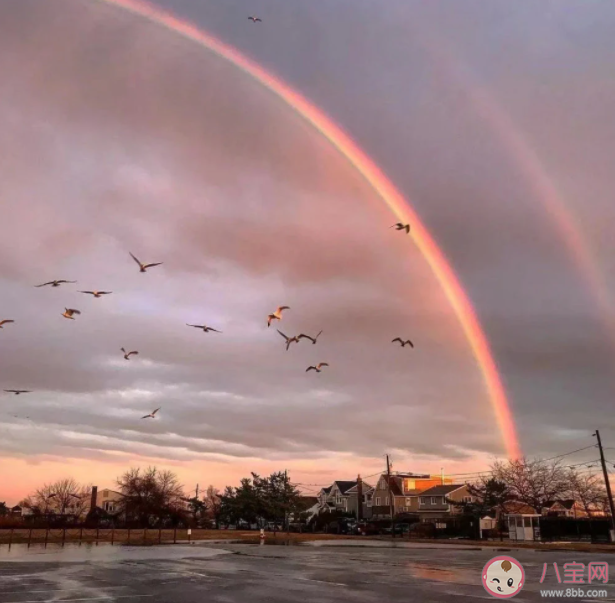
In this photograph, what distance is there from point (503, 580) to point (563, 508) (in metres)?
92.4

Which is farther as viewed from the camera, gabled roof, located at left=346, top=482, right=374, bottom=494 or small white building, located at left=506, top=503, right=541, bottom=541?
gabled roof, located at left=346, top=482, right=374, bottom=494

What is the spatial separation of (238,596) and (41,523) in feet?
276

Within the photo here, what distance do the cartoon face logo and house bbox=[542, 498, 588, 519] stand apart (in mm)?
76981

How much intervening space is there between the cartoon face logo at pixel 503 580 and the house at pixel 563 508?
77.0 meters

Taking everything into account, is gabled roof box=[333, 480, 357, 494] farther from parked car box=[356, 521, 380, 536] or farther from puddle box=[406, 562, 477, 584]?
puddle box=[406, 562, 477, 584]

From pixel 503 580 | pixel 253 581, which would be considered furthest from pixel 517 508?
pixel 253 581

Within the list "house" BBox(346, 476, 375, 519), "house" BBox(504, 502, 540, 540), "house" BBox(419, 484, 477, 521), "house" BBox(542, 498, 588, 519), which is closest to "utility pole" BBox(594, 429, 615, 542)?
"house" BBox(504, 502, 540, 540)

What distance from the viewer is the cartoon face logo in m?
17.4

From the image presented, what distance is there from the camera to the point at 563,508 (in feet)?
333

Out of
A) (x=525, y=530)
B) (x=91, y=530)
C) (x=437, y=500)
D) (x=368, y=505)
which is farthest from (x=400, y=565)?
(x=368, y=505)

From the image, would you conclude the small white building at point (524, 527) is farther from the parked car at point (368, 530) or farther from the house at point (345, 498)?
the house at point (345, 498)

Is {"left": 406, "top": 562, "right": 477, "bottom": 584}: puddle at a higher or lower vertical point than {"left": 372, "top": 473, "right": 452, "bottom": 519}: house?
lower

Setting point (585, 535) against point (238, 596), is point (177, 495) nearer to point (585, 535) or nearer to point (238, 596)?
point (585, 535)

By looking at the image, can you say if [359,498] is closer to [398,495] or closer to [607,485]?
[398,495]
